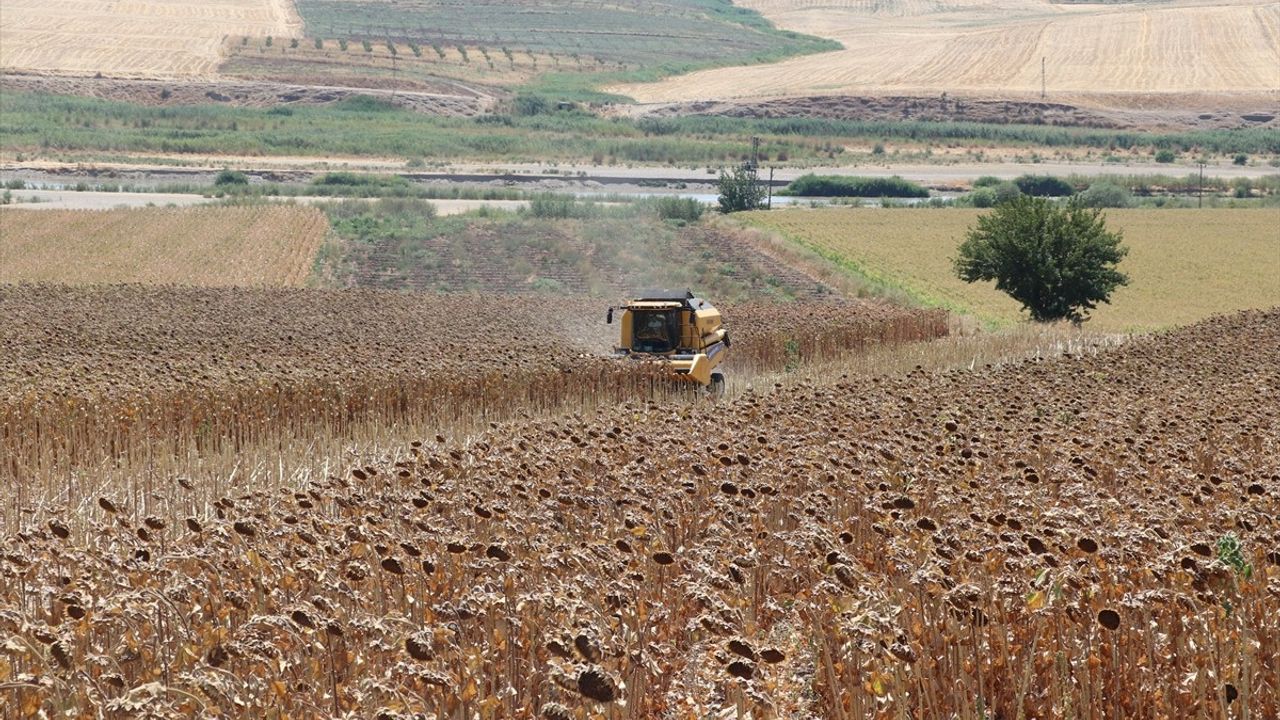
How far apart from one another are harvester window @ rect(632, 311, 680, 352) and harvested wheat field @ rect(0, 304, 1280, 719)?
491 inches

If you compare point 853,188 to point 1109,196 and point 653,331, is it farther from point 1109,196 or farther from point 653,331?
point 653,331

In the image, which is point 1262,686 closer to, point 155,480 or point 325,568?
point 325,568

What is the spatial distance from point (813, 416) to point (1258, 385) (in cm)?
590

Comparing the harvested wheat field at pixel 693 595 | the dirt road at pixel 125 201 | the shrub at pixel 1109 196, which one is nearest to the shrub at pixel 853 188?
the shrub at pixel 1109 196

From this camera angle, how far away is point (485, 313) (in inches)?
1390

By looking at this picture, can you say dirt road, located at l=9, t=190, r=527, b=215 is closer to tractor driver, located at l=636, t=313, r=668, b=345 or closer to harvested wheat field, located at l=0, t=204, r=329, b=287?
harvested wheat field, located at l=0, t=204, r=329, b=287

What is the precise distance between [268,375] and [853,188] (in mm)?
69190

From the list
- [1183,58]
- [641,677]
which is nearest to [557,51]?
[1183,58]

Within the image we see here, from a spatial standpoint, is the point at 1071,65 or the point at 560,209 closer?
the point at 560,209

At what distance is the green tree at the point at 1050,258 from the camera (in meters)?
42.1

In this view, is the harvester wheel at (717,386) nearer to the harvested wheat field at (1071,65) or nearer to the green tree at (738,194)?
the green tree at (738,194)

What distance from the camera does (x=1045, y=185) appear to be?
287ft

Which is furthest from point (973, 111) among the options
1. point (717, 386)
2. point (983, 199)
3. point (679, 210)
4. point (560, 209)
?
point (717, 386)

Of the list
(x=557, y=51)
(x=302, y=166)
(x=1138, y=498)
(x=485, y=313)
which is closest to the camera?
(x=1138, y=498)
